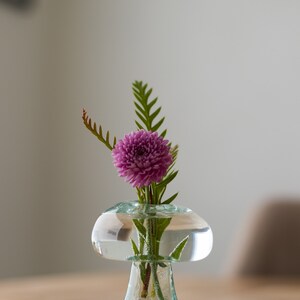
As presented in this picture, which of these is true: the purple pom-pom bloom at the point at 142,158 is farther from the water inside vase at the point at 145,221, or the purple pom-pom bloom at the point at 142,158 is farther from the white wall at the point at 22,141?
the white wall at the point at 22,141

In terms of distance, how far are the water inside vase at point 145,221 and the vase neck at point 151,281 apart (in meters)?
0.01

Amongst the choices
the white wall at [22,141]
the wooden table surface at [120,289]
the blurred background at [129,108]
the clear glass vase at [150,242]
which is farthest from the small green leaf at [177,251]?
the white wall at [22,141]

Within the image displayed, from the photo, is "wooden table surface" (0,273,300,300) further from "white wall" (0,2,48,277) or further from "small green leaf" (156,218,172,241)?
"white wall" (0,2,48,277)

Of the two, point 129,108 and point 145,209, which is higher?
point 129,108

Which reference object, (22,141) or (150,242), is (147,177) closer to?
(150,242)

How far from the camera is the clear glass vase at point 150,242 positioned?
2.38ft

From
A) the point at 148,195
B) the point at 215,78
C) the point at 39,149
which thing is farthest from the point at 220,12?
the point at 148,195

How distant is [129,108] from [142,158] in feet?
6.72

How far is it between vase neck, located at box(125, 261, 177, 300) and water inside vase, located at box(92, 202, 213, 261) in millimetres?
13

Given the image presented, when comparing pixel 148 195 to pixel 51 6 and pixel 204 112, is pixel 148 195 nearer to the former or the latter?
pixel 204 112

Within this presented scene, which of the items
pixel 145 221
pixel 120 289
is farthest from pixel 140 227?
pixel 120 289

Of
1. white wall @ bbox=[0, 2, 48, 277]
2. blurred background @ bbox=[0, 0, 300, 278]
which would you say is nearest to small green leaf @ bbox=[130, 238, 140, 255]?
blurred background @ bbox=[0, 0, 300, 278]

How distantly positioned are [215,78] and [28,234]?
0.89m

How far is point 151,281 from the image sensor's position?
73 centimetres
